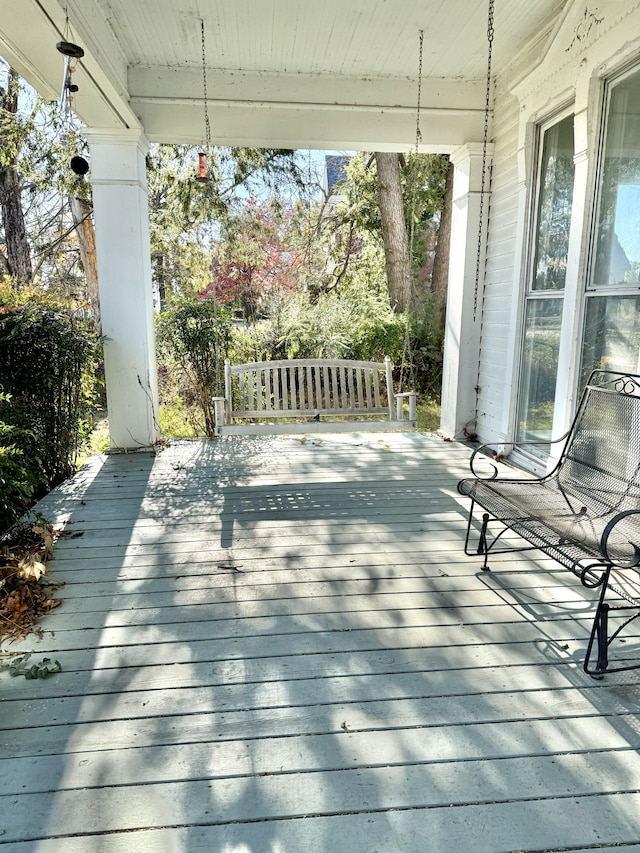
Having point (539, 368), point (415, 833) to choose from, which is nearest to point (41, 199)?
point (539, 368)

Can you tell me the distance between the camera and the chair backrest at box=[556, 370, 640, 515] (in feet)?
7.84

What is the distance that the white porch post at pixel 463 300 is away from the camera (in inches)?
192

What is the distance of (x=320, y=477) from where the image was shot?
13.3ft

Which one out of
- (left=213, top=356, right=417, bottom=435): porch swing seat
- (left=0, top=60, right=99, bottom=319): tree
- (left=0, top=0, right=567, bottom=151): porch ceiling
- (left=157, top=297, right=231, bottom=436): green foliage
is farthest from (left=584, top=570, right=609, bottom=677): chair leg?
(left=0, top=60, right=99, bottom=319): tree

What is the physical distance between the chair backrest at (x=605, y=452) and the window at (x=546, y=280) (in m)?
1.10

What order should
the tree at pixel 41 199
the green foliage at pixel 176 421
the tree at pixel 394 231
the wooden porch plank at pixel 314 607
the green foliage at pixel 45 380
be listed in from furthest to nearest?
1. the tree at pixel 394 231
2. the tree at pixel 41 199
3. the green foliage at pixel 176 421
4. the green foliage at pixel 45 380
5. the wooden porch plank at pixel 314 607

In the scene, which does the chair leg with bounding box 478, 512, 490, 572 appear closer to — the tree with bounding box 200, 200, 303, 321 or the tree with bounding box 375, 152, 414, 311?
the tree with bounding box 375, 152, 414, 311

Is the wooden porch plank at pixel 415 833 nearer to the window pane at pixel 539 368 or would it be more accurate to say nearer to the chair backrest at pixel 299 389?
the window pane at pixel 539 368

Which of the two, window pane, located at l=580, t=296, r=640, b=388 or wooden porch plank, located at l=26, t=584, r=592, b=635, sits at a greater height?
window pane, located at l=580, t=296, r=640, b=388

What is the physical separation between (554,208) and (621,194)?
0.85 metres

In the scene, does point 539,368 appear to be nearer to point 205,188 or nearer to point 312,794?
point 312,794

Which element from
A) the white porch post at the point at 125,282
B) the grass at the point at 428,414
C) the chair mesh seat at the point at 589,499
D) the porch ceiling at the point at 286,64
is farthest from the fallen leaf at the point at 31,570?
the grass at the point at 428,414

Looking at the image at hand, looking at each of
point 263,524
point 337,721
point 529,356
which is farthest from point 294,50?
point 337,721

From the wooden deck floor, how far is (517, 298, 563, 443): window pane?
1.45 metres
